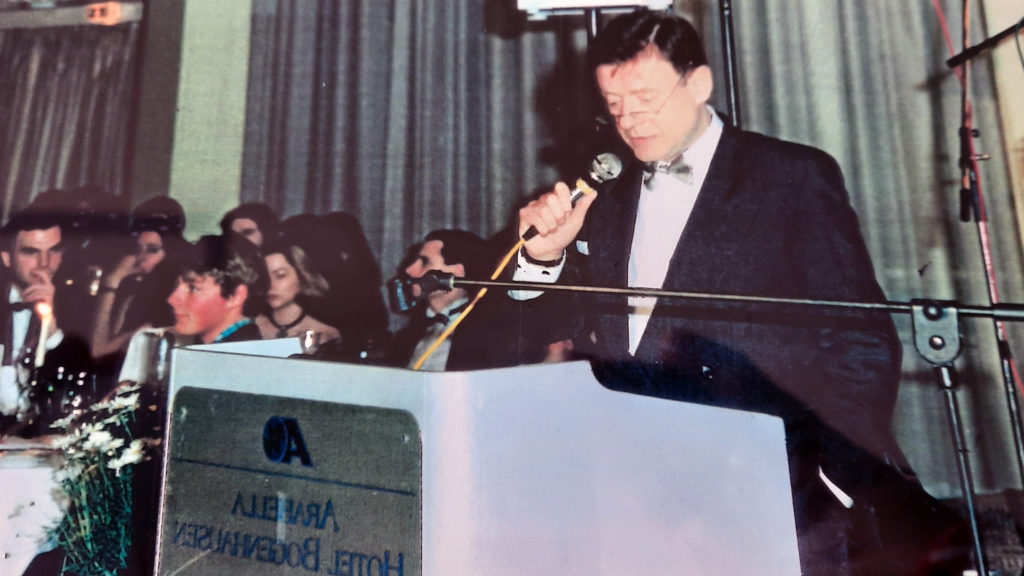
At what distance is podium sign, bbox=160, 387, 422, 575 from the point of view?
25.5 inches

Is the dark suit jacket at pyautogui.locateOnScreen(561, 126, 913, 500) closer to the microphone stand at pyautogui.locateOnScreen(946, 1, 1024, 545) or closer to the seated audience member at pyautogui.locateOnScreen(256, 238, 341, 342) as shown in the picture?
the microphone stand at pyautogui.locateOnScreen(946, 1, 1024, 545)

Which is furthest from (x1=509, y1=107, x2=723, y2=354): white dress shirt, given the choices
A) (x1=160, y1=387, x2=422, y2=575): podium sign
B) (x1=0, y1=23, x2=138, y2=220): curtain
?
(x1=0, y1=23, x2=138, y2=220): curtain

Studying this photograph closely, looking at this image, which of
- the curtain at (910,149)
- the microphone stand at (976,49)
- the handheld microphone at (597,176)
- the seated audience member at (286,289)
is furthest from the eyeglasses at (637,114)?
the seated audience member at (286,289)

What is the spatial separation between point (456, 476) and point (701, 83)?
5.35 feet

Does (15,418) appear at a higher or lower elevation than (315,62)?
lower

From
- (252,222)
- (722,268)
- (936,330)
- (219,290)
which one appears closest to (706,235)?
(722,268)

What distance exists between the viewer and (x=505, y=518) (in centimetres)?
65

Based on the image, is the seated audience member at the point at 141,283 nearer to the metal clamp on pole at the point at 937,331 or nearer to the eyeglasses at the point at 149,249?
the eyeglasses at the point at 149,249

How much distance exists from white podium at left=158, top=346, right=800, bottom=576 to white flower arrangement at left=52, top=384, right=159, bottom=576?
1.37 meters

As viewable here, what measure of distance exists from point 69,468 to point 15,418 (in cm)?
45

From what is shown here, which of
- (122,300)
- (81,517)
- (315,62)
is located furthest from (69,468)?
(315,62)

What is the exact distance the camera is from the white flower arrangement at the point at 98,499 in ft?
6.06

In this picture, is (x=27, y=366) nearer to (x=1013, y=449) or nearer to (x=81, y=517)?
(x=81, y=517)

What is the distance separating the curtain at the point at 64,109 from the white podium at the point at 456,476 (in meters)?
1.98
